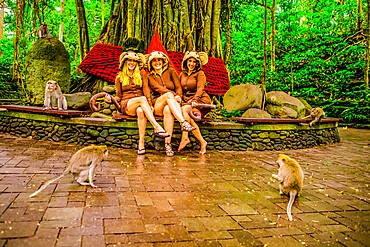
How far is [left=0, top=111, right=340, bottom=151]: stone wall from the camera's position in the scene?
16.8 ft

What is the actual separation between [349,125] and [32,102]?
12.0 metres

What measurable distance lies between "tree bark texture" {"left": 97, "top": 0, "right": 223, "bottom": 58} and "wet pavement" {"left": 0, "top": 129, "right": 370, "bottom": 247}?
171 inches

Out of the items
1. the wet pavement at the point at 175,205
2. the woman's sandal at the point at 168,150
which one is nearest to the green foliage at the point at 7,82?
the wet pavement at the point at 175,205

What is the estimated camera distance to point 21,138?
18.2 feet

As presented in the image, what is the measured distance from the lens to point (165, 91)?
4941mm

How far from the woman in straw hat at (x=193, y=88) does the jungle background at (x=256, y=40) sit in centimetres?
186

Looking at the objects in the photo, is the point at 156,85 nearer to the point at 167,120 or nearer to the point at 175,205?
the point at 167,120

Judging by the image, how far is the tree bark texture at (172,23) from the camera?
24.2 ft

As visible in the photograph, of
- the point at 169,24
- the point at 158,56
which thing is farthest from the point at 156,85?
the point at 169,24

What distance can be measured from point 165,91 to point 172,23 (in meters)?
3.35

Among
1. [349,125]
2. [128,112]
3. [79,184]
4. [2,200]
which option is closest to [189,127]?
[128,112]

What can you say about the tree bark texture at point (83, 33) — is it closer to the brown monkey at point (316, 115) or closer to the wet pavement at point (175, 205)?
the wet pavement at point (175, 205)

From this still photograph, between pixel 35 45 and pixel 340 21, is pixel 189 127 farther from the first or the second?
pixel 340 21

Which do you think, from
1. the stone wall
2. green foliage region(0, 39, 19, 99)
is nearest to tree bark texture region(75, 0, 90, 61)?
green foliage region(0, 39, 19, 99)
